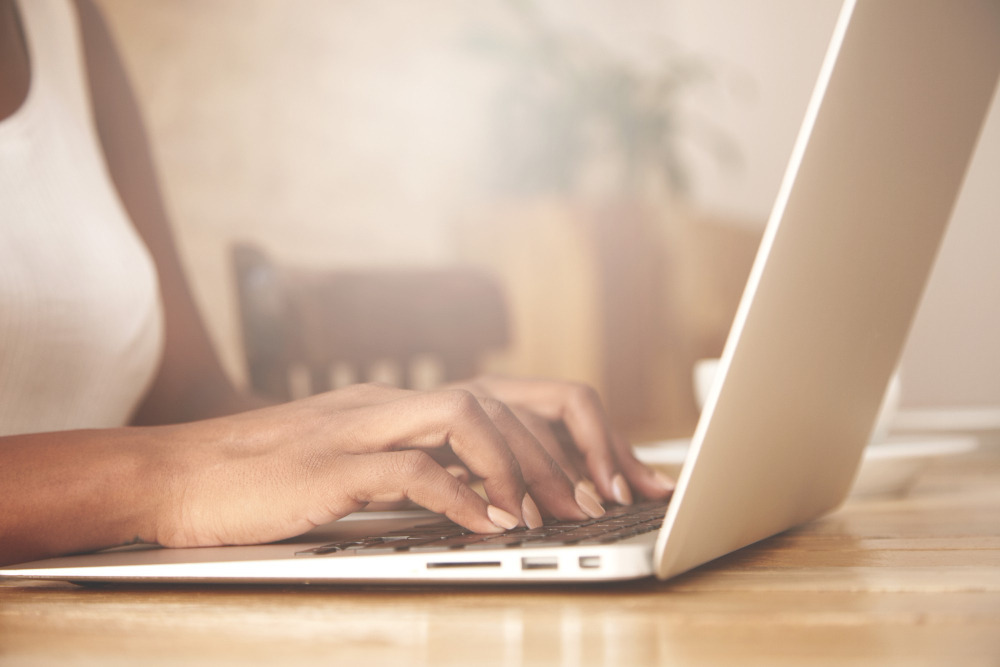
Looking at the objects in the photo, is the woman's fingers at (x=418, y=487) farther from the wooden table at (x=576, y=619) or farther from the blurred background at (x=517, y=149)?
the blurred background at (x=517, y=149)

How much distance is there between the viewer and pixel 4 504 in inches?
15.0

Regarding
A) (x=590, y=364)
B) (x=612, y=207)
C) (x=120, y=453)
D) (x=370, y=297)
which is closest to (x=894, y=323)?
(x=120, y=453)

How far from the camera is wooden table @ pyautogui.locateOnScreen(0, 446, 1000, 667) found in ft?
0.74

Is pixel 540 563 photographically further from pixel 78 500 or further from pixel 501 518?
pixel 78 500

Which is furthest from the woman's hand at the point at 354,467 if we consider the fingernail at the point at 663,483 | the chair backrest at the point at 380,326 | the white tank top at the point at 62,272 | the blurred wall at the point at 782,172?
the blurred wall at the point at 782,172

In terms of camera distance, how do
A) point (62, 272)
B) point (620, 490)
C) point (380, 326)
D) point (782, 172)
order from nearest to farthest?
1. point (620, 490)
2. point (62, 272)
3. point (782, 172)
4. point (380, 326)

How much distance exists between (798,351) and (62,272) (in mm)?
647

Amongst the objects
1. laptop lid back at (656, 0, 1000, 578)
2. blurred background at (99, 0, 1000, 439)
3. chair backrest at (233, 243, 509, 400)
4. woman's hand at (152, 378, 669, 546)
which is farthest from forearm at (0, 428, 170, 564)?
blurred background at (99, 0, 1000, 439)

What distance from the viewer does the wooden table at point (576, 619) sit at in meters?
0.23

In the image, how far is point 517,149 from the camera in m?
2.70

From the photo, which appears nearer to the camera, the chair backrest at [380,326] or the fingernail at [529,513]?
the fingernail at [529,513]

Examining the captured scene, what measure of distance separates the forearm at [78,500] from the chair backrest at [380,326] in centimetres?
148

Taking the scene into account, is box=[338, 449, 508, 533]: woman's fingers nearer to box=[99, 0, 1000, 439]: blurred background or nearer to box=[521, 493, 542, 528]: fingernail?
box=[521, 493, 542, 528]: fingernail

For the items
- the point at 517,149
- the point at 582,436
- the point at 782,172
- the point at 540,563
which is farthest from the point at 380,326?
the point at 540,563
